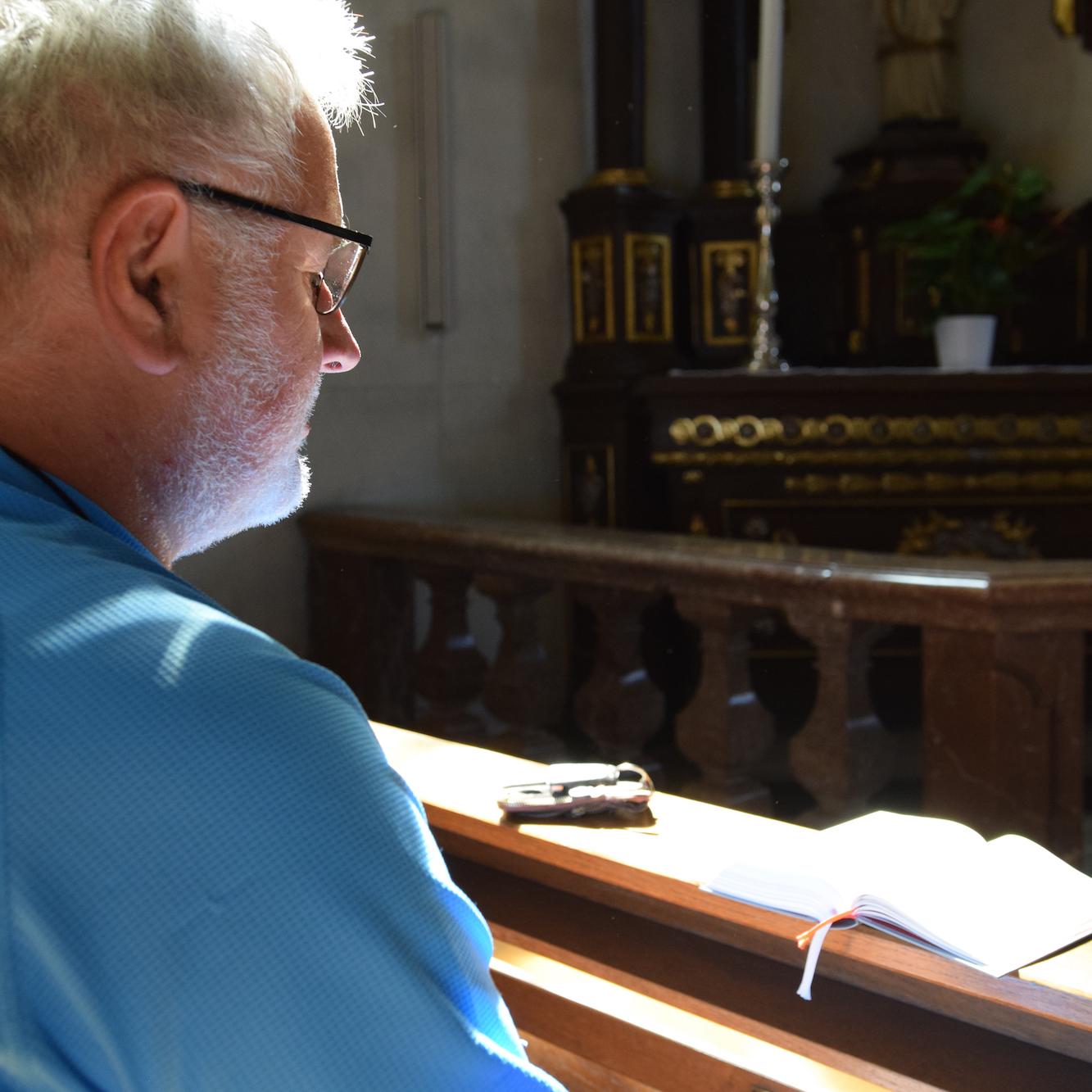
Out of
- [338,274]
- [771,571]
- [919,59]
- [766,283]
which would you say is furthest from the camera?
[919,59]

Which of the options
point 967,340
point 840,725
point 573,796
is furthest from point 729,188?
point 573,796

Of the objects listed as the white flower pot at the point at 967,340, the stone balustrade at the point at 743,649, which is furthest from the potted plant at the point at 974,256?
the stone balustrade at the point at 743,649

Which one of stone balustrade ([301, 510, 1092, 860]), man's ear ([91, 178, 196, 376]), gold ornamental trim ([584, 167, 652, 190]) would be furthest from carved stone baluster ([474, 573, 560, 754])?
man's ear ([91, 178, 196, 376])

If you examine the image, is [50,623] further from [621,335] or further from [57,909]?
[621,335]

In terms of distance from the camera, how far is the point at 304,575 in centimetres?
454

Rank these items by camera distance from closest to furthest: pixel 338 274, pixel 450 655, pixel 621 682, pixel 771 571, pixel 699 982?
1. pixel 338 274
2. pixel 699 982
3. pixel 771 571
4. pixel 621 682
5. pixel 450 655

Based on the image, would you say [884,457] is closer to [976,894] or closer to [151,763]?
[976,894]

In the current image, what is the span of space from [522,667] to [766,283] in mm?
1705

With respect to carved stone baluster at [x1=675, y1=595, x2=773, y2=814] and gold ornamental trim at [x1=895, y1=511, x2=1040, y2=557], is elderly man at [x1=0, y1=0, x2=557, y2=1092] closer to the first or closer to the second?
carved stone baluster at [x1=675, y1=595, x2=773, y2=814]

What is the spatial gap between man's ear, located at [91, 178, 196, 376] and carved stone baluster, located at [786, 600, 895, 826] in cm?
208

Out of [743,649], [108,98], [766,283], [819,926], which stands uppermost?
[766,283]

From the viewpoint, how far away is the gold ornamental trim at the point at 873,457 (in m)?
4.15

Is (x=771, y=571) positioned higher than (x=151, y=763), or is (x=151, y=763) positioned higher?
(x=151, y=763)

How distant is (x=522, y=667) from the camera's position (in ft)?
11.8
